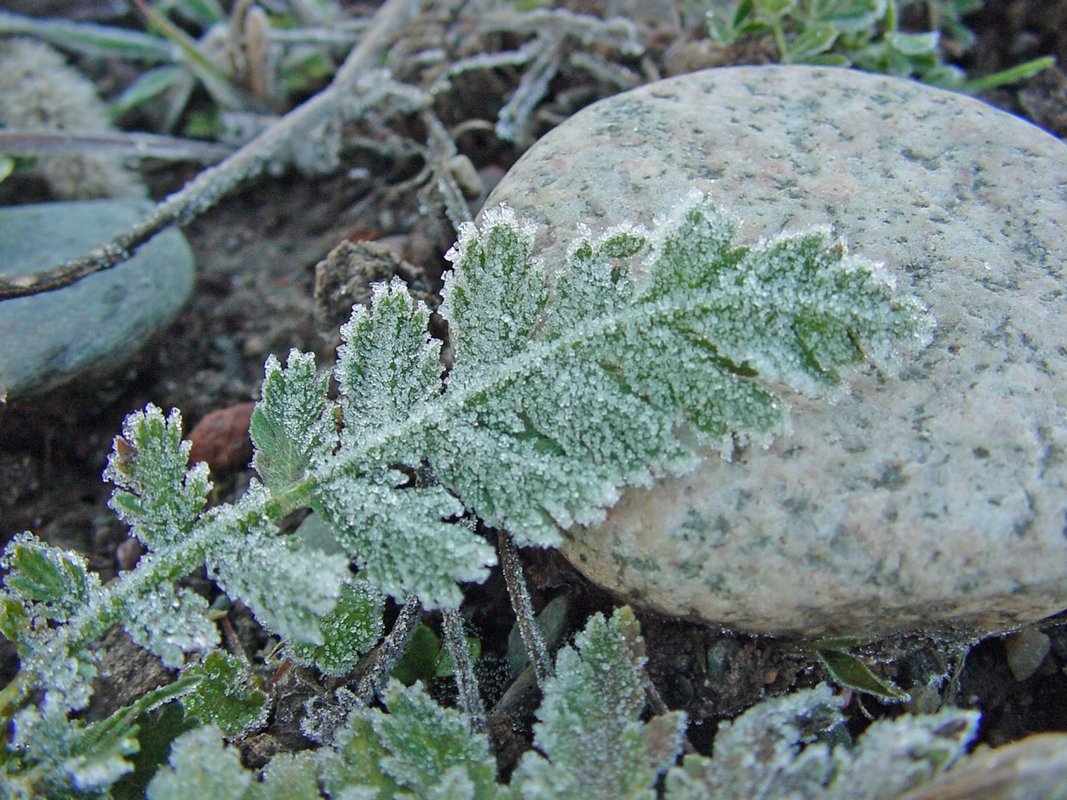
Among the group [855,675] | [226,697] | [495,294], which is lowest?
[855,675]

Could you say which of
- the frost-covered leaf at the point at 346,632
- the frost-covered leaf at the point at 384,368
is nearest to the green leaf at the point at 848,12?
the frost-covered leaf at the point at 384,368

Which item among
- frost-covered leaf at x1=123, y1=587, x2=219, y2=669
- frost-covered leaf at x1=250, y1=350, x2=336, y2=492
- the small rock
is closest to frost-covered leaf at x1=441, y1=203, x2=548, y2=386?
frost-covered leaf at x1=250, y1=350, x2=336, y2=492

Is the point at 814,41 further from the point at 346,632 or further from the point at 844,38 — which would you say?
the point at 346,632

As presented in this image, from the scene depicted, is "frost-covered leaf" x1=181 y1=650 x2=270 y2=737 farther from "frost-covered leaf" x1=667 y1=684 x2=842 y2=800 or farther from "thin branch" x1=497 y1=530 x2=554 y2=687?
"frost-covered leaf" x1=667 y1=684 x2=842 y2=800

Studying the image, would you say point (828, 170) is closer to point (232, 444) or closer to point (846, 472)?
point (846, 472)

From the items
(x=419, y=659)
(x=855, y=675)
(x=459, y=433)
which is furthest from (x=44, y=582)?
(x=855, y=675)
